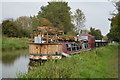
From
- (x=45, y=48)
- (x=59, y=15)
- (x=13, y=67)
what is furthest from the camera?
(x=59, y=15)

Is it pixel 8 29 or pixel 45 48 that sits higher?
pixel 8 29

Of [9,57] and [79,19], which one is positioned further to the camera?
[79,19]

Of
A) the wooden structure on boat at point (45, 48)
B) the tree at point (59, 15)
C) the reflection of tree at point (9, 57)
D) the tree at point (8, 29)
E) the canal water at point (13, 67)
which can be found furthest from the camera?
the tree at point (59, 15)

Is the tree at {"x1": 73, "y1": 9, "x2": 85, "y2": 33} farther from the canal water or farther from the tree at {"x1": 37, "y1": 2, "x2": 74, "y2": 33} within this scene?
the canal water

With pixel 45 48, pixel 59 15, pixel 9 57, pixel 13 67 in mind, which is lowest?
pixel 13 67

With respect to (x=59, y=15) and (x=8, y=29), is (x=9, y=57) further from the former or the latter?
(x=59, y=15)

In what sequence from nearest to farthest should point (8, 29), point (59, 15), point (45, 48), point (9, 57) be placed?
1. point (45, 48)
2. point (9, 57)
3. point (8, 29)
4. point (59, 15)

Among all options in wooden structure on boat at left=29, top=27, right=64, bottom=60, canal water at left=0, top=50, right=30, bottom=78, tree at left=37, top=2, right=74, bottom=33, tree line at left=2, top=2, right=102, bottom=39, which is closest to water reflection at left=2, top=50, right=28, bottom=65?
canal water at left=0, top=50, right=30, bottom=78

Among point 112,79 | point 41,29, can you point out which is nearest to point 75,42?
point 41,29

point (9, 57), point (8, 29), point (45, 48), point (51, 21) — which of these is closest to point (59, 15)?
point (51, 21)

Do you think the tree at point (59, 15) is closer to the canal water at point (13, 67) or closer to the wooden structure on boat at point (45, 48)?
the canal water at point (13, 67)

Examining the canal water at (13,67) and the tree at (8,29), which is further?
the tree at (8,29)

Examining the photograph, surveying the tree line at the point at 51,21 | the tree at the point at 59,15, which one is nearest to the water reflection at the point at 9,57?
the tree line at the point at 51,21

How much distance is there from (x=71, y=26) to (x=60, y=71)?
4417 centimetres
